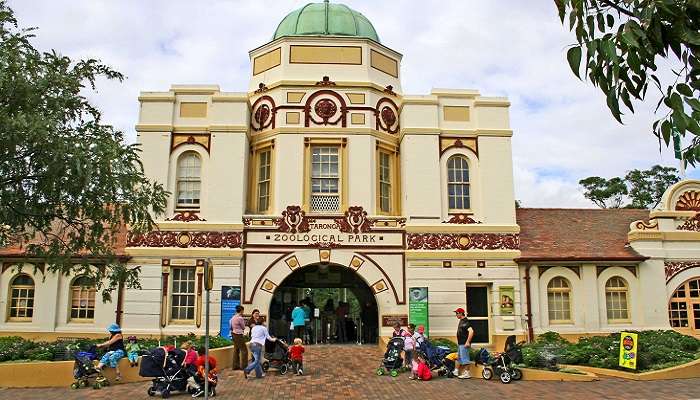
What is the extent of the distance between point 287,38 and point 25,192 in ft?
48.0

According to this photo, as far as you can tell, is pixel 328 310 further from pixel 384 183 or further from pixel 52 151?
pixel 52 151

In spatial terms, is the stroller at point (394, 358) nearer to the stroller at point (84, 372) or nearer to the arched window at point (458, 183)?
the stroller at point (84, 372)

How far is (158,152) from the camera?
72.5 ft

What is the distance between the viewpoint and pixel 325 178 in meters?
22.3

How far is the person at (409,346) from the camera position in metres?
15.9

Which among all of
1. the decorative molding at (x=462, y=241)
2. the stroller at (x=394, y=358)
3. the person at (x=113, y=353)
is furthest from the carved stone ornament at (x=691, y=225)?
the person at (x=113, y=353)

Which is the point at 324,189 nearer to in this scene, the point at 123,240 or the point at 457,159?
the point at 457,159

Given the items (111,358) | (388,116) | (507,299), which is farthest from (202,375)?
(388,116)

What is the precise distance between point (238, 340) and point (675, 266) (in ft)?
51.7

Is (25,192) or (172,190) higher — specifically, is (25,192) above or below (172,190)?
below

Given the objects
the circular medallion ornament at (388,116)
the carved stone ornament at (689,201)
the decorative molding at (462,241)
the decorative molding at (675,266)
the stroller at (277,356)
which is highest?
the circular medallion ornament at (388,116)

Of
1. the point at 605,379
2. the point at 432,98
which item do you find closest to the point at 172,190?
the point at 432,98

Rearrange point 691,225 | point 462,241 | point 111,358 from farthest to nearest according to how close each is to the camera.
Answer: point 691,225 → point 462,241 → point 111,358

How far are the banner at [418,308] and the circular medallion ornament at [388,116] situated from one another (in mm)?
6225
